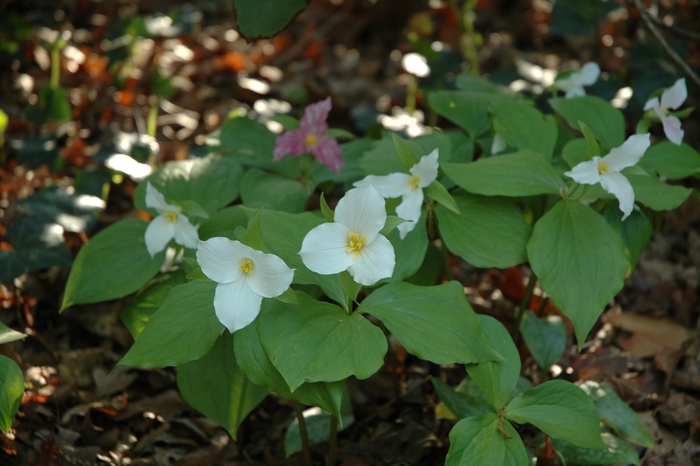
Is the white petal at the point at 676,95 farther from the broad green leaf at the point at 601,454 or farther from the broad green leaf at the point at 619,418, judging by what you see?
the broad green leaf at the point at 601,454

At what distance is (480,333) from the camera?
4.34ft

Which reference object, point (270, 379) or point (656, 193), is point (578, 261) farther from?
point (270, 379)

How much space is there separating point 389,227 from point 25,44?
9.81 feet

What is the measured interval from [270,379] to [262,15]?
118 cm

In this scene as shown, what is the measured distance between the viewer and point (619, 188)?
141cm

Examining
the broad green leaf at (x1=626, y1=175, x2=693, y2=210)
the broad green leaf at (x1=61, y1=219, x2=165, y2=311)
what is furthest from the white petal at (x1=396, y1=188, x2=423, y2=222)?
the broad green leaf at (x1=61, y1=219, x2=165, y2=311)

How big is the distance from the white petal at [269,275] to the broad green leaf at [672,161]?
117cm

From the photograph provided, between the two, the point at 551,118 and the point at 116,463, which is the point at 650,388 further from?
the point at 116,463

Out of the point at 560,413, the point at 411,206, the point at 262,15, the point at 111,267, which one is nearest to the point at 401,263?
the point at 411,206

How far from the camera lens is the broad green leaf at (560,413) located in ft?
4.34

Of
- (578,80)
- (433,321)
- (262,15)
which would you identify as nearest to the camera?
(433,321)

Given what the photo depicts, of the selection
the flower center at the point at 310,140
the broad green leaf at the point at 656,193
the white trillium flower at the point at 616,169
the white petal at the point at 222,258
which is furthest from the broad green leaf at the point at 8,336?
the broad green leaf at the point at 656,193

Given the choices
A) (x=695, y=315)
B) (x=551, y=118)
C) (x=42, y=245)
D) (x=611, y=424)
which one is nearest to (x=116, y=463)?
(x=42, y=245)

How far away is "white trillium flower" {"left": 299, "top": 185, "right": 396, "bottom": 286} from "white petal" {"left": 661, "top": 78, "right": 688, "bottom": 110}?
39.2 inches
